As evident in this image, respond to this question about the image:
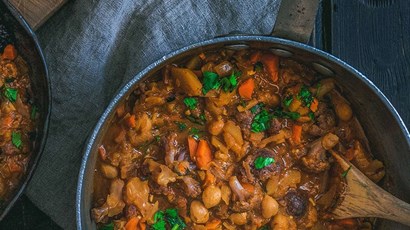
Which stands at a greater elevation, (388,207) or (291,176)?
(291,176)

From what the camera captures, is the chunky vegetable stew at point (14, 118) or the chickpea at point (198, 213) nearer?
the chickpea at point (198, 213)

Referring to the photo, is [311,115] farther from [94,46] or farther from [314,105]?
[94,46]

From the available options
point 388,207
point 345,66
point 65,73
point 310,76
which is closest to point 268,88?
point 310,76

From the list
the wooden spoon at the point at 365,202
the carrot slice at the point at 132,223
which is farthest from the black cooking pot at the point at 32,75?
the wooden spoon at the point at 365,202

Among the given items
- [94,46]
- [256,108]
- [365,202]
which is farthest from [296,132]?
[94,46]

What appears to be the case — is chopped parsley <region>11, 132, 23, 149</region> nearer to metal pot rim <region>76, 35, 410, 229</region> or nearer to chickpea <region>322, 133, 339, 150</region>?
metal pot rim <region>76, 35, 410, 229</region>

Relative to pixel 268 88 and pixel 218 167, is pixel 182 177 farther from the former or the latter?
pixel 268 88

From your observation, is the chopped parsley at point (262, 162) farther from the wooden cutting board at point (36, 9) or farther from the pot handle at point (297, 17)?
the wooden cutting board at point (36, 9)
